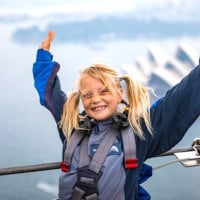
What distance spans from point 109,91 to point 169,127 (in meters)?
0.20

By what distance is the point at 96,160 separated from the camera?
1.10 meters

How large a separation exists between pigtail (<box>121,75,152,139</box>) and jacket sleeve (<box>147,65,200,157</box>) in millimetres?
23

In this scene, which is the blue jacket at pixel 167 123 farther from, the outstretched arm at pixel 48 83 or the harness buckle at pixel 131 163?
the outstretched arm at pixel 48 83

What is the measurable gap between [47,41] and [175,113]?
1.64 ft

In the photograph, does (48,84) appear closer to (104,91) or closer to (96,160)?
(104,91)

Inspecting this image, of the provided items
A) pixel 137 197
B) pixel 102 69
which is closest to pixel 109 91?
pixel 102 69

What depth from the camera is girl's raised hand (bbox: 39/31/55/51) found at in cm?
132

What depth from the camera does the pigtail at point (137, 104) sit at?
113 centimetres

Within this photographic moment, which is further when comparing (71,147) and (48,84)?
(48,84)

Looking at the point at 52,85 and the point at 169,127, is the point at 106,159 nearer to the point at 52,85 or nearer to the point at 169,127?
the point at 169,127

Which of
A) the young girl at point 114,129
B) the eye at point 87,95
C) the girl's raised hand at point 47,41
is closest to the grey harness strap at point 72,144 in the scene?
the young girl at point 114,129

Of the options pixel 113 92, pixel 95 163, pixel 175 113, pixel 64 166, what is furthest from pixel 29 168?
pixel 175 113

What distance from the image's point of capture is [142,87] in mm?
1219

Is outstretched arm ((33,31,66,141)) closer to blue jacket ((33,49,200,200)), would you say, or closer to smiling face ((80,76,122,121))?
smiling face ((80,76,122,121))
